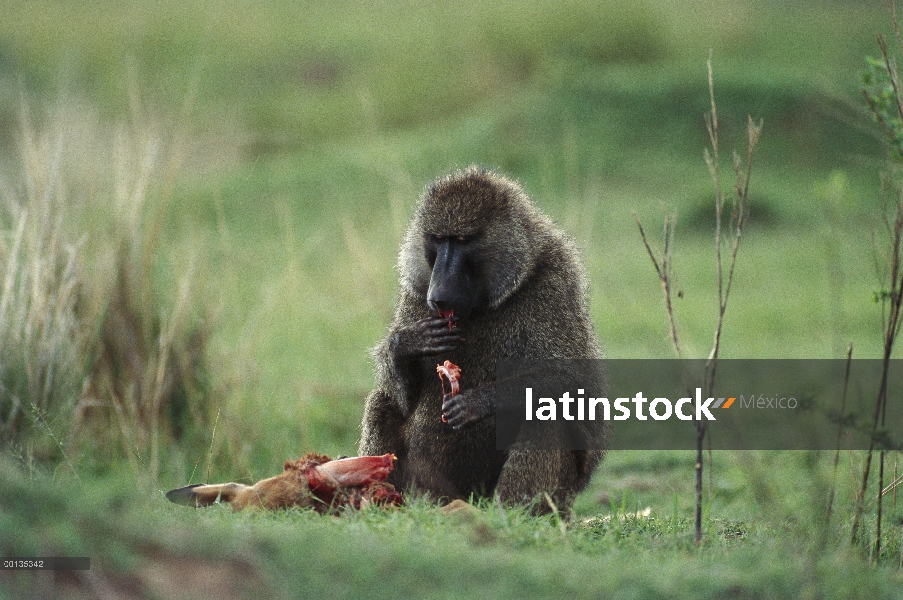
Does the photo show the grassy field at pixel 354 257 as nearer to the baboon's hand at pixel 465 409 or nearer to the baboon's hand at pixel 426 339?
the baboon's hand at pixel 465 409

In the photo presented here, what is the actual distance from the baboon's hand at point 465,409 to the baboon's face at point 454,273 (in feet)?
1.26

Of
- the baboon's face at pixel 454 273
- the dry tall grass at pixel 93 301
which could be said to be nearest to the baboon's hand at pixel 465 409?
the baboon's face at pixel 454 273

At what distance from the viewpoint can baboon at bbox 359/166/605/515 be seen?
509cm

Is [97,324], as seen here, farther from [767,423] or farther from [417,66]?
[417,66]

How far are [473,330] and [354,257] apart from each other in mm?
4023

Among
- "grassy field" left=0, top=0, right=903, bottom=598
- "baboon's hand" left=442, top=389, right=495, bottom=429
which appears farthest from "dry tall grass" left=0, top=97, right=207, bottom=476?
"baboon's hand" left=442, top=389, right=495, bottom=429

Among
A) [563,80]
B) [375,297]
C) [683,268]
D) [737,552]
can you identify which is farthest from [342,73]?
[737,552]

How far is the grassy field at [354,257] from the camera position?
3.56 metres

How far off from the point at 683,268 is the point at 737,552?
A: 1029 cm

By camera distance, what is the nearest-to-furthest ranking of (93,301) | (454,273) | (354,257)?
(454,273), (93,301), (354,257)

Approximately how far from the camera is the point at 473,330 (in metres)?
5.28

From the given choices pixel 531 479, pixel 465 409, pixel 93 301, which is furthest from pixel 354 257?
pixel 531 479

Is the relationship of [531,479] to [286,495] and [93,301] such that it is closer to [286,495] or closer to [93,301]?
[286,495]

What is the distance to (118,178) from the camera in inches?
293
